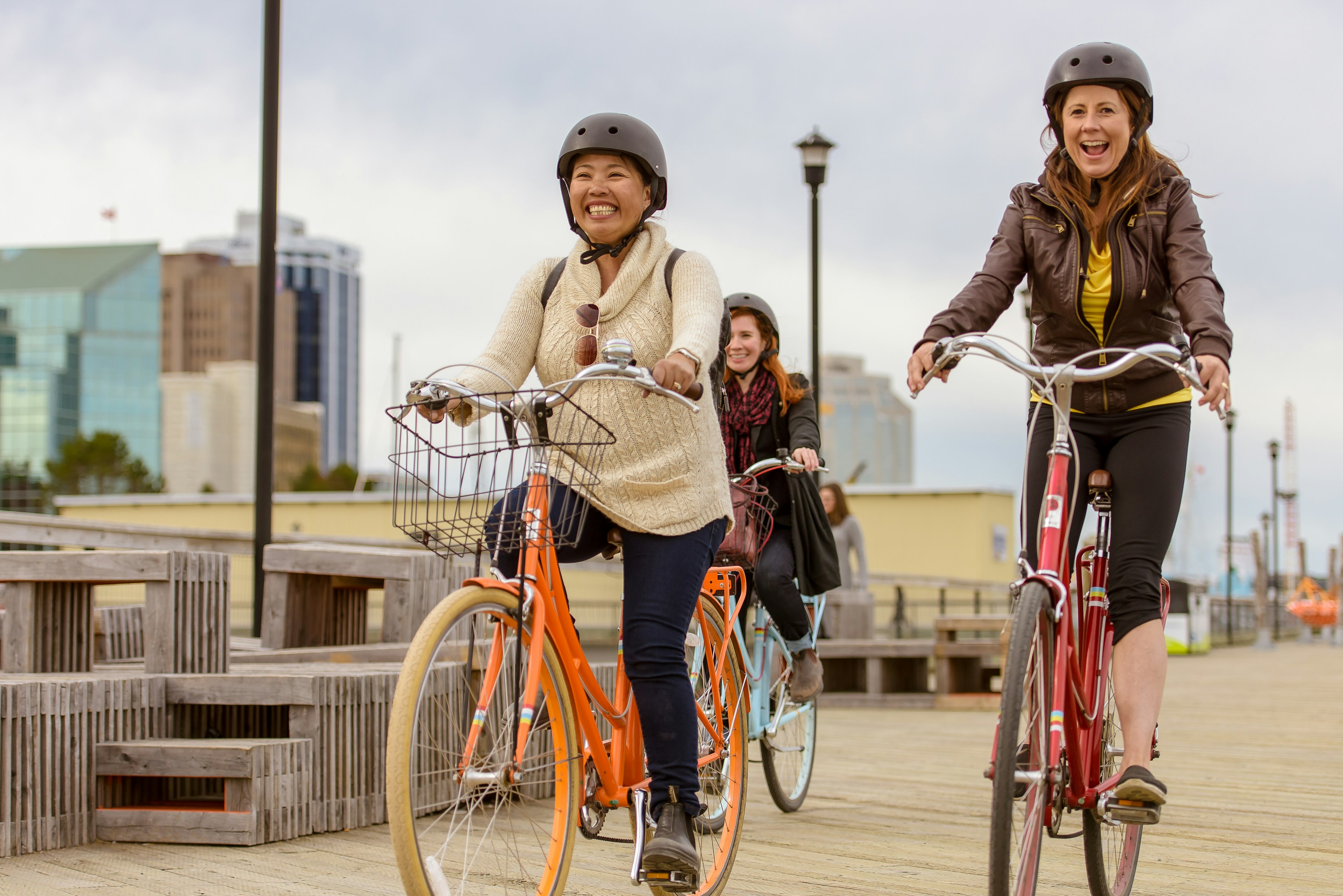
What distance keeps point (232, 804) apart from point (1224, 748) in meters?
5.99

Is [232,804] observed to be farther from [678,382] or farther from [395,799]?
[678,382]

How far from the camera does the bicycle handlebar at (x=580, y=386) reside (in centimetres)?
298

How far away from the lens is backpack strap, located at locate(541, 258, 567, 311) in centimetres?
365

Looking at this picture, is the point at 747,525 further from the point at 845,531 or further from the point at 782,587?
the point at 845,531

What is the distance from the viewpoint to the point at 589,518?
3.46 meters

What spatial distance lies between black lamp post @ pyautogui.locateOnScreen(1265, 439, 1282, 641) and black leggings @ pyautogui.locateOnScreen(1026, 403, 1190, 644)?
127ft

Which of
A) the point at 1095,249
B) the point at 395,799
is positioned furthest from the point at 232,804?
the point at 1095,249

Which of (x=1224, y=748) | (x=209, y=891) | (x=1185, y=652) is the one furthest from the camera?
(x=1185, y=652)

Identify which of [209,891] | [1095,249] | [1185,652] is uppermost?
[1095,249]

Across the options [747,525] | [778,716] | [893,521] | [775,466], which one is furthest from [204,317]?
[747,525]

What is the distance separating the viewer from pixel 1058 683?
10.1ft

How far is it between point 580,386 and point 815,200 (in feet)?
34.6

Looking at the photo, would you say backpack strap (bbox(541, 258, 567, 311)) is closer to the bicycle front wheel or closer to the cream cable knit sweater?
the cream cable knit sweater

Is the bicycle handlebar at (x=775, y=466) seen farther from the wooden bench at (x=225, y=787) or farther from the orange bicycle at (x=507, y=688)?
the wooden bench at (x=225, y=787)
